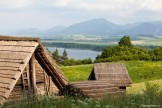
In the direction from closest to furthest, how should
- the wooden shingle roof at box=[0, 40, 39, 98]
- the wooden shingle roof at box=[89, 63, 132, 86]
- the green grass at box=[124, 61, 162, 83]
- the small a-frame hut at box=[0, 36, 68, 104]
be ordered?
the wooden shingle roof at box=[0, 40, 39, 98] < the small a-frame hut at box=[0, 36, 68, 104] < the wooden shingle roof at box=[89, 63, 132, 86] < the green grass at box=[124, 61, 162, 83]

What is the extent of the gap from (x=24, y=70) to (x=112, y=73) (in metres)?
21.3

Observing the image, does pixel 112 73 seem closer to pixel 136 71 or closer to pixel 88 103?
pixel 136 71

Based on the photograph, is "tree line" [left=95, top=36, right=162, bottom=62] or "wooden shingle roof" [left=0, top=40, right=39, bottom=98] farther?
"tree line" [left=95, top=36, right=162, bottom=62]

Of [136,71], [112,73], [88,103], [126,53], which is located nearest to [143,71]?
[136,71]

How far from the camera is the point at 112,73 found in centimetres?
3897

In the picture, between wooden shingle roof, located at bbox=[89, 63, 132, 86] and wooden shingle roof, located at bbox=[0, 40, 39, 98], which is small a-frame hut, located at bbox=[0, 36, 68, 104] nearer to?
wooden shingle roof, located at bbox=[0, 40, 39, 98]

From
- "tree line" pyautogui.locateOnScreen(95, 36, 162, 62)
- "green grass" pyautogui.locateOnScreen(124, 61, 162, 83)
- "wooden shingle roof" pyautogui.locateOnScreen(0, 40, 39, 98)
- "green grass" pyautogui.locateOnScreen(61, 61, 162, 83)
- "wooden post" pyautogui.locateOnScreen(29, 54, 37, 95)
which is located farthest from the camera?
"tree line" pyautogui.locateOnScreen(95, 36, 162, 62)

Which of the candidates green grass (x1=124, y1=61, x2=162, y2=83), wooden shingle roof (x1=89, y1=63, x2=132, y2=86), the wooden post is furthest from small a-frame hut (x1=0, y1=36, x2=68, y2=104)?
green grass (x1=124, y1=61, x2=162, y2=83)

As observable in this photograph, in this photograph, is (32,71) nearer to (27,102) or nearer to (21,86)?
(21,86)

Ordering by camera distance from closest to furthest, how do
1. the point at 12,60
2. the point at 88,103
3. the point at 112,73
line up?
the point at 88,103, the point at 12,60, the point at 112,73

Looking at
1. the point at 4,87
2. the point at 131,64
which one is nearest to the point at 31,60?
the point at 4,87

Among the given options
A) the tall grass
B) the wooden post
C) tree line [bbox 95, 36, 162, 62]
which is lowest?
tree line [bbox 95, 36, 162, 62]

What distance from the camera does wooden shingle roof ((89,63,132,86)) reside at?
38513 millimetres

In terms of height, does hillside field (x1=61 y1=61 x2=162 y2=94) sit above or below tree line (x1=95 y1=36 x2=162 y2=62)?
below
